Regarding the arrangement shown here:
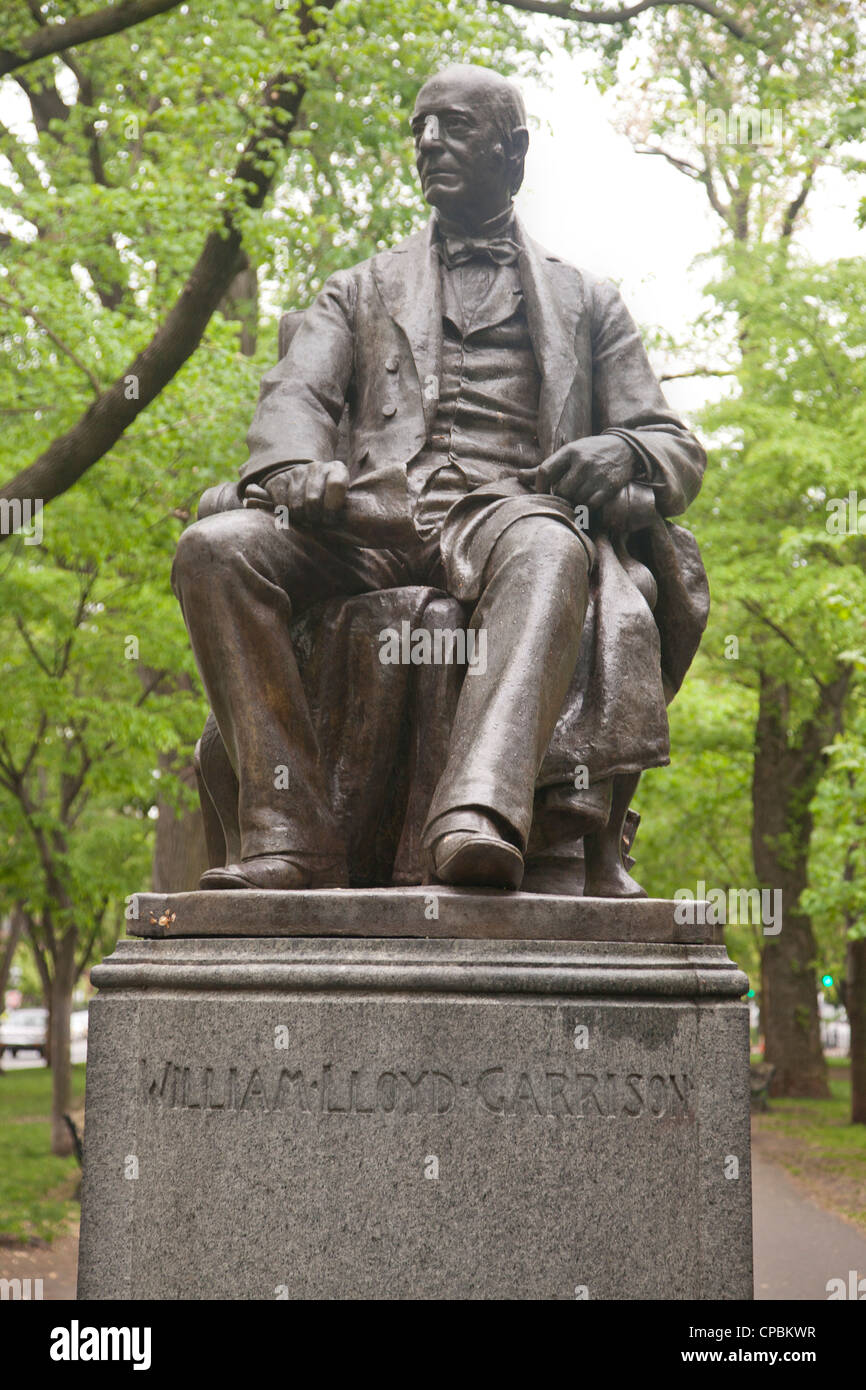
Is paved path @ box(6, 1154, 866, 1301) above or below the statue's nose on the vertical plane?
below

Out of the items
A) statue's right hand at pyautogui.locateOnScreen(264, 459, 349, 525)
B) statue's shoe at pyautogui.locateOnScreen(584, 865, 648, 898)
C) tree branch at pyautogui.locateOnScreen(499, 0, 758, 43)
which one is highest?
tree branch at pyautogui.locateOnScreen(499, 0, 758, 43)

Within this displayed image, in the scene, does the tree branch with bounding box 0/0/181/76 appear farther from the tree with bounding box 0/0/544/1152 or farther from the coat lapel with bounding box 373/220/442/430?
the coat lapel with bounding box 373/220/442/430

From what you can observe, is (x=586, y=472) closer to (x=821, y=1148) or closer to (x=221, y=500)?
(x=221, y=500)

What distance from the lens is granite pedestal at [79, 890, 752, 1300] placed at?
3.54 m

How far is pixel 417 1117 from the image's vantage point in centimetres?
358

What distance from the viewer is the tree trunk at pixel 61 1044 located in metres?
18.1

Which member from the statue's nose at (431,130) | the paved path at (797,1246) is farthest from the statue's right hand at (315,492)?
the paved path at (797,1246)

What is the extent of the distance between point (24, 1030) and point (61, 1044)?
35.3 meters

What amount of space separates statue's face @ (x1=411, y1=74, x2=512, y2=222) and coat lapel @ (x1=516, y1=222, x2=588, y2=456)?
0.21 meters

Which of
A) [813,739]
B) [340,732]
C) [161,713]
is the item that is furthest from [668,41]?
[340,732]

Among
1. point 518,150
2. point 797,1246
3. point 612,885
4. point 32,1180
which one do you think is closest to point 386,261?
point 518,150

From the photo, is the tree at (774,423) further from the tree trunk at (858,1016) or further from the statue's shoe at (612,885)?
the statue's shoe at (612,885)

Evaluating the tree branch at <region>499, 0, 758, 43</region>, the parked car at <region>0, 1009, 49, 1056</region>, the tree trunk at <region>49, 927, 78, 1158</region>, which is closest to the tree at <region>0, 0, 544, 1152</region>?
the tree branch at <region>499, 0, 758, 43</region>

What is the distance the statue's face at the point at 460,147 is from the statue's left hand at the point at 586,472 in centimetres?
104
